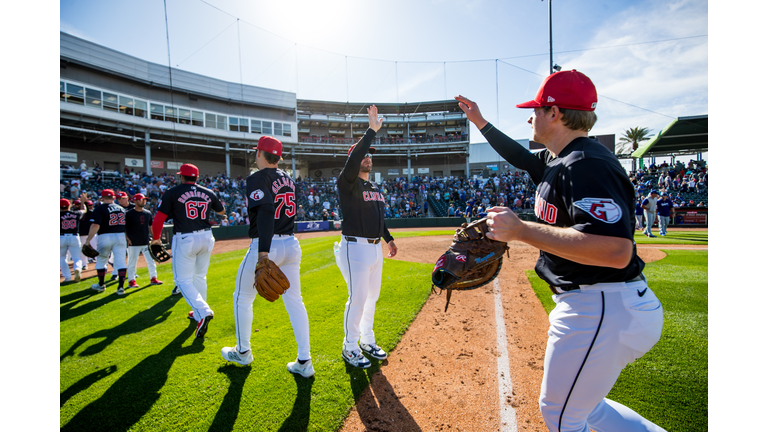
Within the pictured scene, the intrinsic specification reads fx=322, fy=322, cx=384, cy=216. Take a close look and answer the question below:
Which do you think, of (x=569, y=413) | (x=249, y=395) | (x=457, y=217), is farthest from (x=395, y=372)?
(x=457, y=217)

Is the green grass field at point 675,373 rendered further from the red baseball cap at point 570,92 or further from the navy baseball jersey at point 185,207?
the navy baseball jersey at point 185,207

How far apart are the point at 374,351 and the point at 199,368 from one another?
1.89m

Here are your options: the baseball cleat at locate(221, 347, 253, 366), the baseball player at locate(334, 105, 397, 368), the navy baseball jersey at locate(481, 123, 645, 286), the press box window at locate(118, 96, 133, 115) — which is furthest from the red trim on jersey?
the press box window at locate(118, 96, 133, 115)

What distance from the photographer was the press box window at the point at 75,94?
2325 cm

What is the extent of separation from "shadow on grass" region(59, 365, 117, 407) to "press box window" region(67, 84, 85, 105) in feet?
96.8

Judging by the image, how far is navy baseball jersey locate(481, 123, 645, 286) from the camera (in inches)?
56.6

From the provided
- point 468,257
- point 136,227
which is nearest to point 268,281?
point 468,257

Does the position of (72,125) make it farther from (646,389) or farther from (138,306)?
(646,389)

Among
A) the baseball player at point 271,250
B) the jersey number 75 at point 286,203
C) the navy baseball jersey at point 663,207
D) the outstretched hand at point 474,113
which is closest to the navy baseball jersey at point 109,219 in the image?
the baseball player at point 271,250

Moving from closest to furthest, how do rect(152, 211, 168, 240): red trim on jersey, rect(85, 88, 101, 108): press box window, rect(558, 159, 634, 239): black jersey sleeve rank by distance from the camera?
rect(558, 159, 634, 239): black jersey sleeve < rect(152, 211, 168, 240): red trim on jersey < rect(85, 88, 101, 108): press box window

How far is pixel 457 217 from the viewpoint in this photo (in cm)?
2656

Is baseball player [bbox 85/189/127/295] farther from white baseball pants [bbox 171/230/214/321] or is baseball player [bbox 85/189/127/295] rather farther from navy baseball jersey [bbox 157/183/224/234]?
navy baseball jersey [bbox 157/183/224/234]

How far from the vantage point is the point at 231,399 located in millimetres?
2891

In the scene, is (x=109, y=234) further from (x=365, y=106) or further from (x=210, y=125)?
(x=365, y=106)
